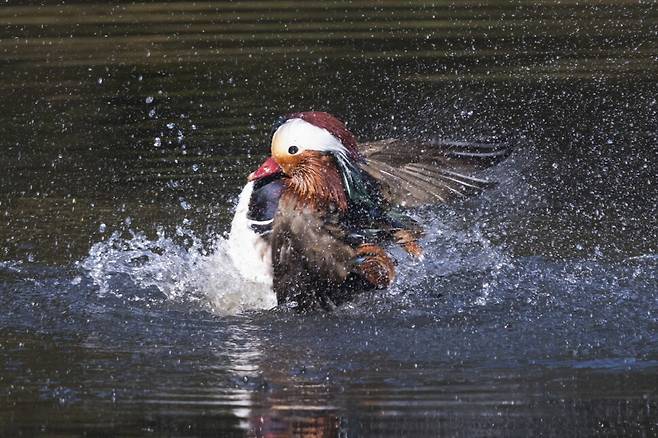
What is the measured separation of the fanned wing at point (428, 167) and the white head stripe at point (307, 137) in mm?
621

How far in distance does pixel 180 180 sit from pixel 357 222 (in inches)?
118

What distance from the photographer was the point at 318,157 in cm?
720

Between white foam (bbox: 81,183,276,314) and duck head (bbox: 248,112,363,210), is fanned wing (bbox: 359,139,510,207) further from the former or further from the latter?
white foam (bbox: 81,183,276,314)

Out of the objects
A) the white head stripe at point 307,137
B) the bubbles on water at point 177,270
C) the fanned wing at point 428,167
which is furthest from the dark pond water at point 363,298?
the white head stripe at point 307,137

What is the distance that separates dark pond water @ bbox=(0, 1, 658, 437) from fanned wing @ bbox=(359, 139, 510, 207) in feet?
0.53

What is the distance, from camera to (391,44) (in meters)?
14.7

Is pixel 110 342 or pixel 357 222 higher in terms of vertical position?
pixel 357 222

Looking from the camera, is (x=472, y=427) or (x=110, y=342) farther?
(x=110, y=342)

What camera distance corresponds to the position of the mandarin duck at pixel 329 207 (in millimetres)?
7160

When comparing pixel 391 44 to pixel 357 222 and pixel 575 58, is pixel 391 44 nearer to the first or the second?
pixel 575 58

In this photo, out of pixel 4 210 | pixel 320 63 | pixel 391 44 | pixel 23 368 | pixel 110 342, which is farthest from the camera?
pixel 391 44

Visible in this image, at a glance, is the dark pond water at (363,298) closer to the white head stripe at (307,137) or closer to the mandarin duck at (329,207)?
the mandarin duck at (329,207)

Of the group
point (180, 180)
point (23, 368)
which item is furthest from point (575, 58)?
point (23, 368)

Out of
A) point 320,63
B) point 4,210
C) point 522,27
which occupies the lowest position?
point 4,210
